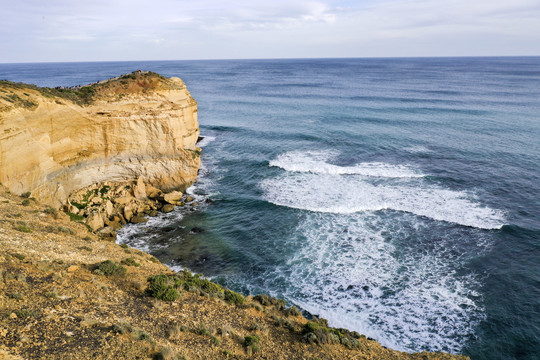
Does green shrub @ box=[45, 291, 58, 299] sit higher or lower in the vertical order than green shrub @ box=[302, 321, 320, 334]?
higher

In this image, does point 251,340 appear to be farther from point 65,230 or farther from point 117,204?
point 117,204

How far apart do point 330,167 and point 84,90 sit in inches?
932

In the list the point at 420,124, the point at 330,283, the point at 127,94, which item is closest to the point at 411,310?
the point at 330,283

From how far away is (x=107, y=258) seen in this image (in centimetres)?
1598

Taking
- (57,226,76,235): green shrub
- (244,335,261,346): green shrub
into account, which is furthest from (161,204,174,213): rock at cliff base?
(244,335,261,346): green shrub

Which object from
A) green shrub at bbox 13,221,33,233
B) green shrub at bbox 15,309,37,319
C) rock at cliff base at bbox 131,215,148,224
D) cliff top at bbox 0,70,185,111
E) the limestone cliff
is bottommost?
rock at cliff base at bbox 131,215,148,224

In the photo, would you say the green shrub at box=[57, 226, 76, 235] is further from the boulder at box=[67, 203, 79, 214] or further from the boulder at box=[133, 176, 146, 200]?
the boulder at box=[133, 176, 146, 200]

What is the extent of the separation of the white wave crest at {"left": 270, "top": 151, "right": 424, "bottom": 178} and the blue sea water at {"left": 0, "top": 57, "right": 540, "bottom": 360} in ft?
0.63

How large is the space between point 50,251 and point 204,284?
677 cm

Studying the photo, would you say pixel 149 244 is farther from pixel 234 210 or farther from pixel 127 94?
pixel 127 94

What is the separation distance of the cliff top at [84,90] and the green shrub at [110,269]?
12.4m

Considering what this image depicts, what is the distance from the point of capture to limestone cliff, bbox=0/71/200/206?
21.1 m

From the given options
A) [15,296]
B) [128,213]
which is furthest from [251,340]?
[128,213]

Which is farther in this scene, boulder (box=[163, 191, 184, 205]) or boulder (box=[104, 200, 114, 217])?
boulder (box=[163, 191, 184, 205])
